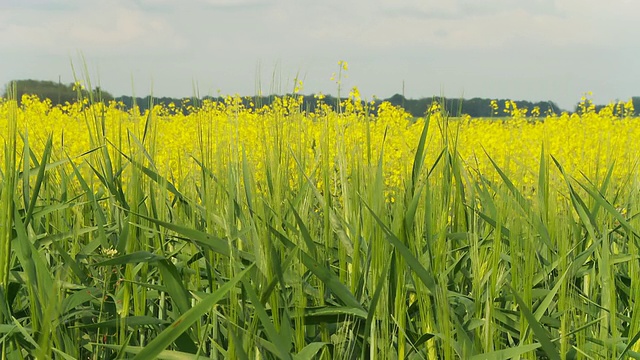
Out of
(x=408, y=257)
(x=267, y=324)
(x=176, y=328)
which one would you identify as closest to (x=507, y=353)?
(x=408, y=257)

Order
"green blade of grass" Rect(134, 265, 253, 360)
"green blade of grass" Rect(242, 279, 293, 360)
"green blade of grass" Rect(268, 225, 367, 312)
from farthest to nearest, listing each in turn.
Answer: "green blade of grass" Rect(268, 225, 367, 312) → "green blade of grass" Rect(242, 279, 293, 360) → "green blade of grass" Rect(134, 265, 253, 360)

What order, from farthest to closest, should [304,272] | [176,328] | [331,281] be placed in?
[304,272], [331,281], [176,328]

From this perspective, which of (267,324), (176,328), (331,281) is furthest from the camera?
(331,281)

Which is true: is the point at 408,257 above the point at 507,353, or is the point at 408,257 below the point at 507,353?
above

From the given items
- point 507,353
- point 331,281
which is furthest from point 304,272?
point 507,353

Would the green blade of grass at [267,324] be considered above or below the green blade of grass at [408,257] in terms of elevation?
below

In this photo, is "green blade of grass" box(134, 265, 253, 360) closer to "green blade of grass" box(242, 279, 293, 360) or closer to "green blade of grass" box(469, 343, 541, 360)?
"green blade of grass" box(242, 279, 293, 360)

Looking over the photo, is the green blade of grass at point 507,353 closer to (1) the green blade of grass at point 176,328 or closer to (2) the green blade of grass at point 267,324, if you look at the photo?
(2) the green blade of grass at point 267,324

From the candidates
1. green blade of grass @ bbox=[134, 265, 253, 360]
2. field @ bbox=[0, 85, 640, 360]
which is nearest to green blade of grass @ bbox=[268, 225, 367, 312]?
field @ bbox=[0, 85, 640, 360]

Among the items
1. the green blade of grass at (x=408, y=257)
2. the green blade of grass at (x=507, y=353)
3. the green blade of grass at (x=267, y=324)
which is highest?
the green blade of grass at (x=408, y=257)

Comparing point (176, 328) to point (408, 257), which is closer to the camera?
point (176, 328)

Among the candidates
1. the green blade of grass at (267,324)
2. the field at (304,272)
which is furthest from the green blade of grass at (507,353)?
the green blade of grass at (267,324)

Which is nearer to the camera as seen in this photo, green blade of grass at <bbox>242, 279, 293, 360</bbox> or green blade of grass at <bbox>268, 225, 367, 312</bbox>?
green blade of grass at <bbox>242, 279, 293, 360</bbox>

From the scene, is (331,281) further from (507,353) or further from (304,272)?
(507,353)
